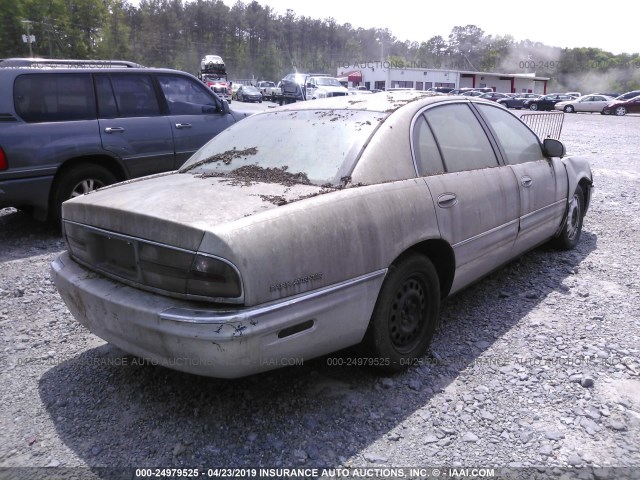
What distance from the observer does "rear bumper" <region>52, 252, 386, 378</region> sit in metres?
2.12

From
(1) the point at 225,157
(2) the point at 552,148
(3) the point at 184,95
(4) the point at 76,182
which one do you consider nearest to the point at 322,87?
(3) the point at 184,95

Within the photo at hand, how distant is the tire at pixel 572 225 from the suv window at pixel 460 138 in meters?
1.64

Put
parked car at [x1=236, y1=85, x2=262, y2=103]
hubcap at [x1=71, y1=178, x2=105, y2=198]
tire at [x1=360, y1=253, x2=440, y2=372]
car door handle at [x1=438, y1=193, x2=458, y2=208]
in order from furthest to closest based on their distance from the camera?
1. parked car at [x1=236, y1=85, x2=262, y2=103]
2. hubcap at [x1=71, y1=178, x2=105, y2=198]
3. car door handle at [x1=438, y1=193, x2=458, y2=208]
4. tire at [x1=360, y1=253, x2=440, y2=372]

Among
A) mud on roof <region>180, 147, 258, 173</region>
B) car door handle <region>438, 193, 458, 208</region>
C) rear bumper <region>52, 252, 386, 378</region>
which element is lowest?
rear bumper <region>52, 252, 386, 378</region>

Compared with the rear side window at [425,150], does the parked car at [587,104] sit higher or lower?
lower

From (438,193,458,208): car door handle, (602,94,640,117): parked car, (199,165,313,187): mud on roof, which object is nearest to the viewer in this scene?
(199,165,313,187): mud on roof

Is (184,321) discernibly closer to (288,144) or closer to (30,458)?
(30,458)

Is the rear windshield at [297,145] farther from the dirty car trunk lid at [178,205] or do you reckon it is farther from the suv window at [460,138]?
the suv window at [460,138]

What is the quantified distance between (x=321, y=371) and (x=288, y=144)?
1.42 m

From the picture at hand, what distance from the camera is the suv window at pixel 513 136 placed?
157 inches

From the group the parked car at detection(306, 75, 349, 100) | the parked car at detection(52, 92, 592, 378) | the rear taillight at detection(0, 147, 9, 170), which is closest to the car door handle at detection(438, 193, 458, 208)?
the parked car at detection(52, 92, 592, 378)

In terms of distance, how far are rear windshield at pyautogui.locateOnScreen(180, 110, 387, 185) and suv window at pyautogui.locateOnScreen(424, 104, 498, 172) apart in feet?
1.58

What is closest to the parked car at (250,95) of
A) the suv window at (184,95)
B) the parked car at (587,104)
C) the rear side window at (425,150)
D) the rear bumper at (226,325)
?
the parked car at (587,104)

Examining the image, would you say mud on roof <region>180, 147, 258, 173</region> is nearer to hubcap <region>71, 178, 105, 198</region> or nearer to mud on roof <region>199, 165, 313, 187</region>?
mud on roof <region>199, 165, 313, 187</region>
